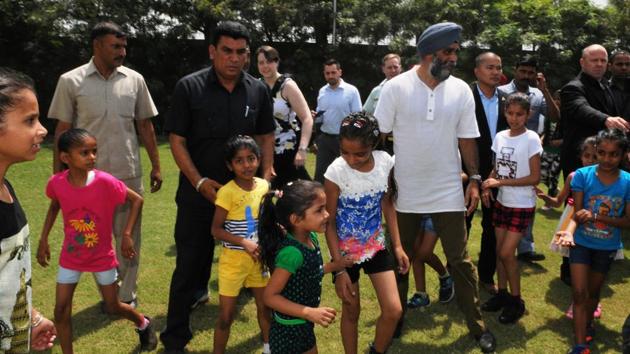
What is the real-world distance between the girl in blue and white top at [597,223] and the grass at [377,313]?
45 centimetres

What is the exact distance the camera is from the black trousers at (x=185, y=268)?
3740mm

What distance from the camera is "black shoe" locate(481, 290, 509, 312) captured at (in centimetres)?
458

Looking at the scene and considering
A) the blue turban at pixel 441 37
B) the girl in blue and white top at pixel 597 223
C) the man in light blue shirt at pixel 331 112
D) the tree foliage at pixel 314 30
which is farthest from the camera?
the tree foliage at pixel 314 30

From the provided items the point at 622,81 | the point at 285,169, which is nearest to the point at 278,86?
the point at 285,169

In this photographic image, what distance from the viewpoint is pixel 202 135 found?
12.0ft

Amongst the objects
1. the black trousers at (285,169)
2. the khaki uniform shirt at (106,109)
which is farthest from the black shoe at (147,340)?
the black trousers at (285,169)

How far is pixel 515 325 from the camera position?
438 cm

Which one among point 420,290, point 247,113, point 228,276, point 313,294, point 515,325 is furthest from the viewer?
point 420,290

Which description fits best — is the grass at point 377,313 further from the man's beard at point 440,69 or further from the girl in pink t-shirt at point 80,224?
the man's beard at point 440,69

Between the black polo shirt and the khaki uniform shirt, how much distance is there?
2.90ft

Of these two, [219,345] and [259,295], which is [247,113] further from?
[219,345]

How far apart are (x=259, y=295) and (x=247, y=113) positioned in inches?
49.7

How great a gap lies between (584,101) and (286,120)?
280 centimetres

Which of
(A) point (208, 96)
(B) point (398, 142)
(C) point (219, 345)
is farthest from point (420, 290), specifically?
(A) point (208, 96)
